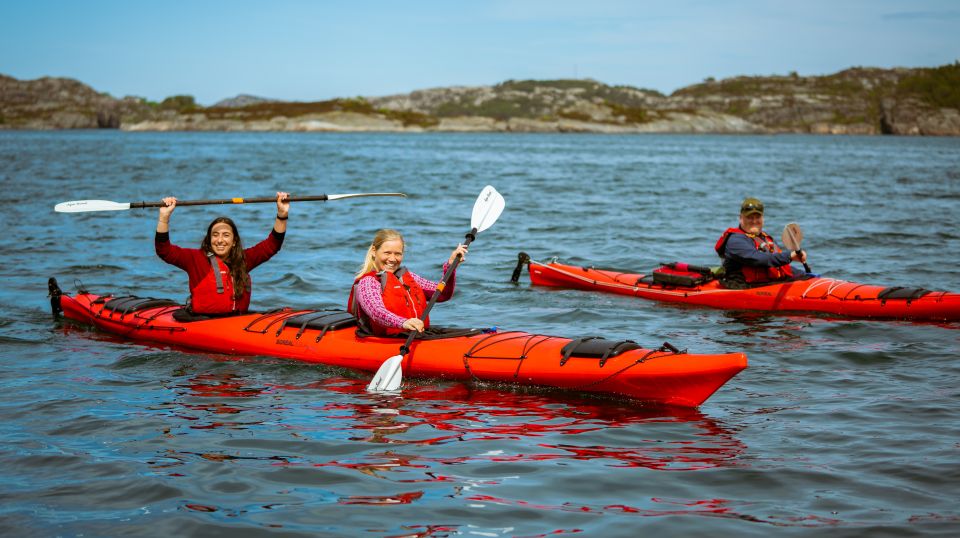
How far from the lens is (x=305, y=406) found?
269 inches

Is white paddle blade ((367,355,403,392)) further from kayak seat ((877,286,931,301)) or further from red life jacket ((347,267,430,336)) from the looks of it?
kayak seat ((877,286,931,301))

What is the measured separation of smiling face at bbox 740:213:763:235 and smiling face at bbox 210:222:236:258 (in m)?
5.61

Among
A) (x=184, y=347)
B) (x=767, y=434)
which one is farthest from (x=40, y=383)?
(x=767, y=434)

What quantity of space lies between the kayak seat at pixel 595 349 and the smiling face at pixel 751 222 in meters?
4.04

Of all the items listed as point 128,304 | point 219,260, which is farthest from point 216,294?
point 128,304

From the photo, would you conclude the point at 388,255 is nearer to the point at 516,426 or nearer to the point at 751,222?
the point at 516,426

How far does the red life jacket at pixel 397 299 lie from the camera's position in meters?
7.57

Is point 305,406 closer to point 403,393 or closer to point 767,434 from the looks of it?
point 403,393

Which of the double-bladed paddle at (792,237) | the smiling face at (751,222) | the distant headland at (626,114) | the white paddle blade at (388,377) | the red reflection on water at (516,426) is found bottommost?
the red reflection on water at (516,426)

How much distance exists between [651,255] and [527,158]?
39064mm

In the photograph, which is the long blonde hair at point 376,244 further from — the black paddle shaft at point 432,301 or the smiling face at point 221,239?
the smiling face at point 221,239

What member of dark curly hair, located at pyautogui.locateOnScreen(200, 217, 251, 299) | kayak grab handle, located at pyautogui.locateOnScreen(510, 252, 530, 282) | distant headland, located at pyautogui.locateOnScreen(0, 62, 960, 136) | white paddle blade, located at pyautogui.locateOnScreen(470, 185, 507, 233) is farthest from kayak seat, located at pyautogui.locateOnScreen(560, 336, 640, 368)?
distant headland, located at pyautogui.locateOnScreen(0, 62, 960, 136)

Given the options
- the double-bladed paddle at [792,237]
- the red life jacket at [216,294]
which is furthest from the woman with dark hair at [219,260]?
the double-bladed paddle at [792,237]

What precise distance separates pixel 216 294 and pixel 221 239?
0.58 metres
